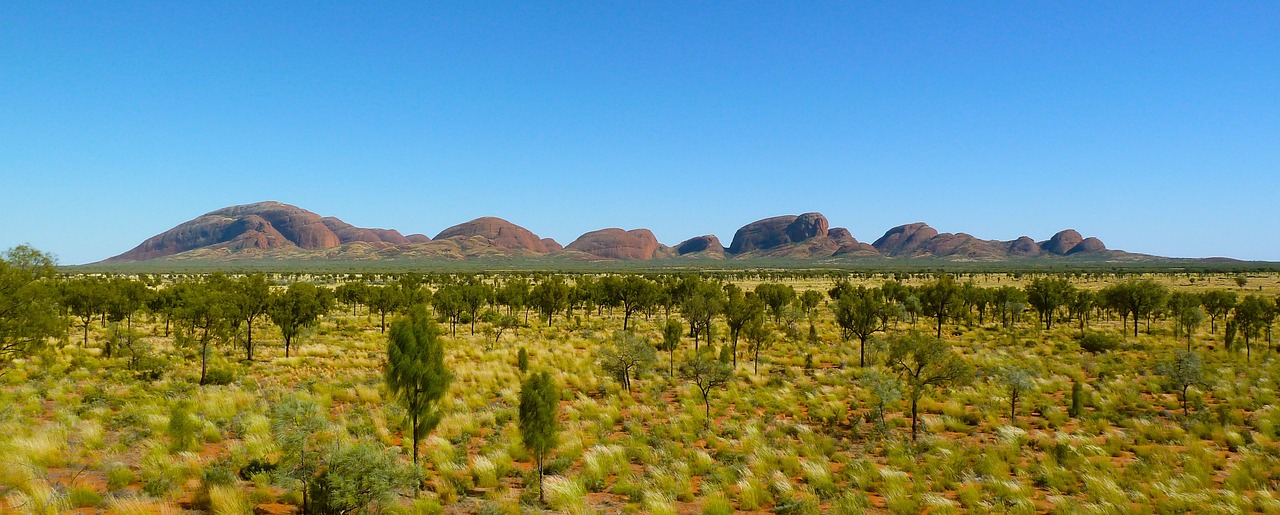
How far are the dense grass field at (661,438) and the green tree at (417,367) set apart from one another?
140 cm

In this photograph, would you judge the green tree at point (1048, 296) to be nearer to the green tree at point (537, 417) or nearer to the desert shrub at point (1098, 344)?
the desert shrub at point (1098, 344)

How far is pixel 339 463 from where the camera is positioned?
11.2m

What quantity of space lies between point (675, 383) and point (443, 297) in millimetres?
28852

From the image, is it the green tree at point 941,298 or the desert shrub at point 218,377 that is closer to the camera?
the desert shrub at point 218,377

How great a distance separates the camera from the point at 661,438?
1809cm

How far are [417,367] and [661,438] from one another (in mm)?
8146

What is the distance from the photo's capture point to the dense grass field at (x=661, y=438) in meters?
12.7

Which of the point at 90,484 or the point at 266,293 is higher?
the point at 266,293

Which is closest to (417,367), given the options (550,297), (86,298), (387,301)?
(387,301)

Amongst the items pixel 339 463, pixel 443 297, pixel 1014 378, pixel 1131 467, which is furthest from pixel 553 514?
pixel 443 297

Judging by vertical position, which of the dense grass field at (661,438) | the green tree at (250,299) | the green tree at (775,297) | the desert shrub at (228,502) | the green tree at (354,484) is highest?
the green tree at (250,299)

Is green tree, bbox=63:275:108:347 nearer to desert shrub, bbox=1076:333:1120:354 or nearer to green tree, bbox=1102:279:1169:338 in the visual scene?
desert shrub, bbox=1076:333:1120:354

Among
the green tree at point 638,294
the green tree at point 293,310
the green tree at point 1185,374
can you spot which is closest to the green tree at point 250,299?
the green tree at point 293,310

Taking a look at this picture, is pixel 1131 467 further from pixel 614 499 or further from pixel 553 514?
pixel 553 514
